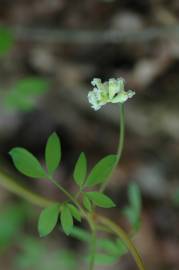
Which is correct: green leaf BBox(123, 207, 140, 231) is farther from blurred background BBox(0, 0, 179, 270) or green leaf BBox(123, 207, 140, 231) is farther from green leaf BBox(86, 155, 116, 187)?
blurred background BBox(0, 0, 179, 270)

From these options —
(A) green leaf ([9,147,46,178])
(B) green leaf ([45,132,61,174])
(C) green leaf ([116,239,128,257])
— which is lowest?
(C) green leaf ([116,239,128,257])

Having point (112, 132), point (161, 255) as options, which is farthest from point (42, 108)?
point (161, 255)

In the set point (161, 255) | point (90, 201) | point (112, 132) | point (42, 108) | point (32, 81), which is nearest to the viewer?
point (90, 201)

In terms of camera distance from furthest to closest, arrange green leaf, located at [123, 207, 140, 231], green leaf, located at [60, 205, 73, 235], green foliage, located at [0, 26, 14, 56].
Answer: green foliage, located at [0, 26, 14, 56] < green leaf, located at [123, 207, 140, 231] < green leaf, located at [60, 205, 73, 235]

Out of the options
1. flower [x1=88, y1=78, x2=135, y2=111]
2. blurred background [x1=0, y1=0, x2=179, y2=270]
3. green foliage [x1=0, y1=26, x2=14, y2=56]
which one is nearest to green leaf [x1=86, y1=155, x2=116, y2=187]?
flower [x1=88, y1=78, x2=135, y2=111]

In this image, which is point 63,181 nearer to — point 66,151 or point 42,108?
point 66,151

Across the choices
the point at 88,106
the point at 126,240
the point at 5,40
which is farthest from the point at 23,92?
the point at 126,240

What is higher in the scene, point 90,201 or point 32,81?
point 32,81

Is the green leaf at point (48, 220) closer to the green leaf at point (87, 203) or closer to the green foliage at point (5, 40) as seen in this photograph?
the green leaf at point (87, 203)
